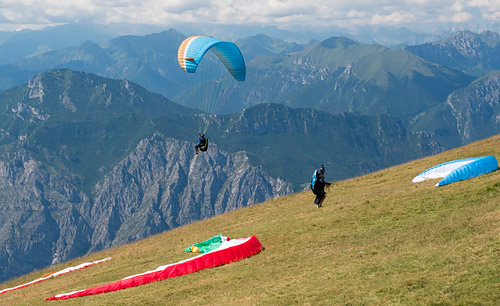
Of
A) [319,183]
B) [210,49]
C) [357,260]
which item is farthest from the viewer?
[210,49]

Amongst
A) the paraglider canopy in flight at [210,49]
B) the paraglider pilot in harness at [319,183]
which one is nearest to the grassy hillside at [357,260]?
the paraglider pilot in harness at [319,183]

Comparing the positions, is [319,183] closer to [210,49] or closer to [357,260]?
[357,260]

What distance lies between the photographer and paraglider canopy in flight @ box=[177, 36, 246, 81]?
46562 millimetres

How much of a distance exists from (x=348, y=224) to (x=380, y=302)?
13.8 meters

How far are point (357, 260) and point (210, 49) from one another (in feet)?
102

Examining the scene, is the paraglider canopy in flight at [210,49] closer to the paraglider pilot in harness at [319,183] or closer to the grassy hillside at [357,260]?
the grassy hillside at [357,260]

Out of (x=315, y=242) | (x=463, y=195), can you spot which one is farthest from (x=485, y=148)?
(x=315, y=242)

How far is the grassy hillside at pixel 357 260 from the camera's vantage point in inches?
711

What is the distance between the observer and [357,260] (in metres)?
22.9

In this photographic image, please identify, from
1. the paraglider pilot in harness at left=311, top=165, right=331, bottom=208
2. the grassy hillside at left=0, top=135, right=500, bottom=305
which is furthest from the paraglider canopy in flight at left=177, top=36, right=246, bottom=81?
the paraglider pilot in harness at left=311, top=165, right=331, bottom=208

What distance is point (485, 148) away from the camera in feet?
162

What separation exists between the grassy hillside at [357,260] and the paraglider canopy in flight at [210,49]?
1554 centimetres

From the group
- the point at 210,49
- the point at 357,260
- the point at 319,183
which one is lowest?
the point at 357,260

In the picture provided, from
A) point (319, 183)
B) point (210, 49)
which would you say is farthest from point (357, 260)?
point (210, 49)
